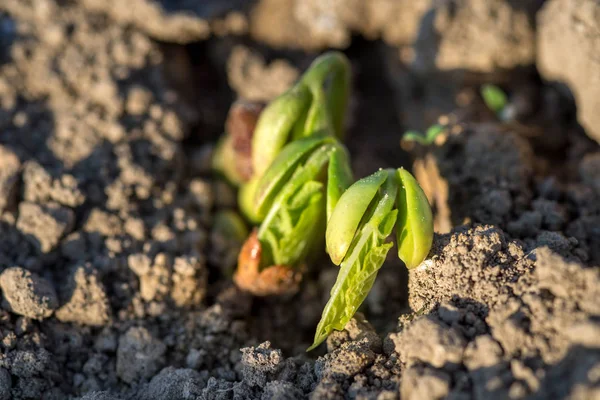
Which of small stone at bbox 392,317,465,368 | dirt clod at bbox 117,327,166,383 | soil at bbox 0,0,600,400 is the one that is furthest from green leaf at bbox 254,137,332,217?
small stone at bbox 392,317,465,368

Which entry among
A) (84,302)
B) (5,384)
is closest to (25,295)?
(84,302)

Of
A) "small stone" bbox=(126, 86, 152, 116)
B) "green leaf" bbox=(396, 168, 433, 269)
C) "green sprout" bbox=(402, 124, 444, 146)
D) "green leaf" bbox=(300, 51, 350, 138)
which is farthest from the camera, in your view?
"small stone" bbox=(126, 86, 152, 116)

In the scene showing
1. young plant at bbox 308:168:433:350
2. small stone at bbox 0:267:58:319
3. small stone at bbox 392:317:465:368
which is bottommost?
small stone at bbox 0:267:58:319

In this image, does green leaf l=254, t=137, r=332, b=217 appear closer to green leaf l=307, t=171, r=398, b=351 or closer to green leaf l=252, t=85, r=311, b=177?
green leaf l=252, t=85, r=311, b=177

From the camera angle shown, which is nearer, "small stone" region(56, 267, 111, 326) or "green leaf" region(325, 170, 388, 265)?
"green leaf" region(325, 170, 388, 265)

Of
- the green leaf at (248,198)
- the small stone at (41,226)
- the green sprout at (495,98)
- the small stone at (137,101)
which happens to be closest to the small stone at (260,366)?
the green leaf at (248,198)

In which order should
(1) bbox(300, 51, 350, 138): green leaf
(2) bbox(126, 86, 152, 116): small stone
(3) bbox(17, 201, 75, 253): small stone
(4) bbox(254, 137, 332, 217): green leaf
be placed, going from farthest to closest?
1. (2) bbox(126, 86, 152, 116): small stone
2. (1) bbox(300, 51, 350, 138): green leaf
3. (3) bbox(17, 201, 75, 253): small stone
4. (4) bbox(254, 137, 332, 217): green leaf

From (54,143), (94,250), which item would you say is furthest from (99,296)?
(54,143)

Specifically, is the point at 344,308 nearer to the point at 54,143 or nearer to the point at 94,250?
the point at 94,250

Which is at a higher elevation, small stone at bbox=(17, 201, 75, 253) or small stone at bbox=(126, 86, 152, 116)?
small stone at bbox=(126, 86, 152, 116)
